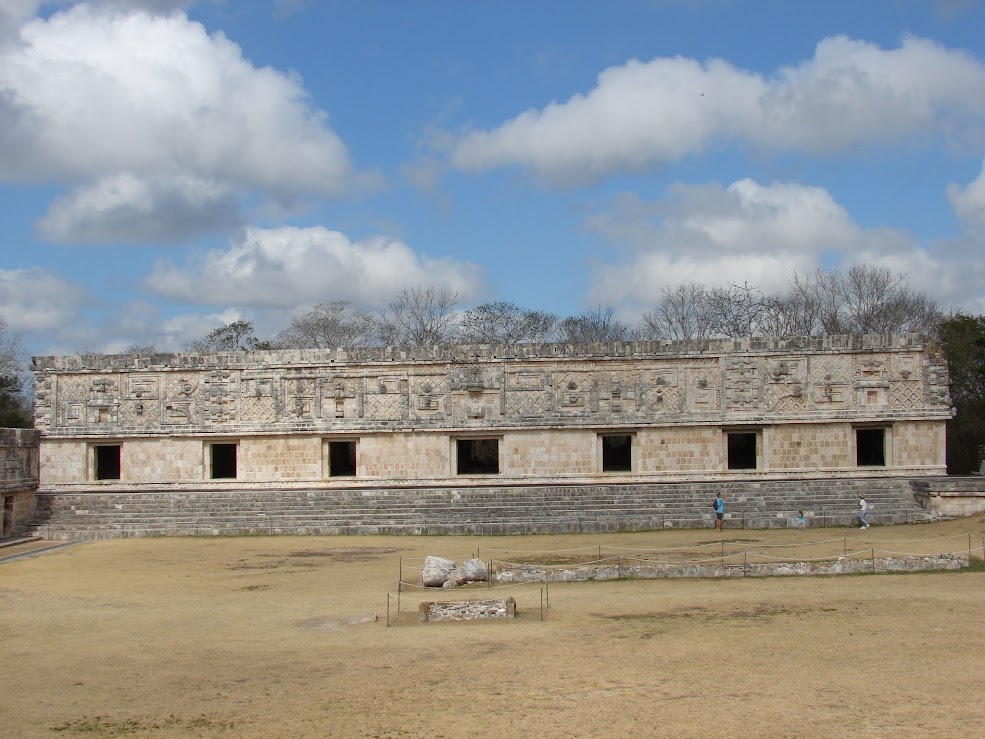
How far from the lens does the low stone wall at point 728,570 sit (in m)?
12.8

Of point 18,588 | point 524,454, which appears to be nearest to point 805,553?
point 524,454

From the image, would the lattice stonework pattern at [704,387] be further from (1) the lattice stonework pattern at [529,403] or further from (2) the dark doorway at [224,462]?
(2) the dark doorway at [224,462]

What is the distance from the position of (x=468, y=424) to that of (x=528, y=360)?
2.10m

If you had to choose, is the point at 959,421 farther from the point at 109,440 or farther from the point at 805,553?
the point at 109,440

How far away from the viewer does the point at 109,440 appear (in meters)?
22.2

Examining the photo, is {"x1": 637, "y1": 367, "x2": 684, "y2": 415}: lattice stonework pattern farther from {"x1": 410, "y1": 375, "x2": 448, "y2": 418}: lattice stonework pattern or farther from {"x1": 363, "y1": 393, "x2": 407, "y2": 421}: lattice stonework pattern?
{"x1": 363, "y1": 393, "x2": 407, "y2": 421}: lattice stonework pattern

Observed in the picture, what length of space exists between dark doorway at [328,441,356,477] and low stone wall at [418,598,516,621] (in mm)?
17089

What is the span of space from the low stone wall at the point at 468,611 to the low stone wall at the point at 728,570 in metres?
2.32

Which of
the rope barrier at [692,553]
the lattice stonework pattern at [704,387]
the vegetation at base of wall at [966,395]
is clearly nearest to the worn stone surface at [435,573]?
the rope barrier at [692,553]

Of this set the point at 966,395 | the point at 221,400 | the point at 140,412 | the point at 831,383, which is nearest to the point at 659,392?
the point at 831,383

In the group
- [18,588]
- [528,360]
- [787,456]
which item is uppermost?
[528,360]

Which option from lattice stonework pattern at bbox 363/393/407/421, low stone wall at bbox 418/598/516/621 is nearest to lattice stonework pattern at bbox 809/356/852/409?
lattice stonework pattern at bbox 363/393/407/421

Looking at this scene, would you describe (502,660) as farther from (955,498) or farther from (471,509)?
(955,498)

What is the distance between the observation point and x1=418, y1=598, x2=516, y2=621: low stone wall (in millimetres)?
10523
